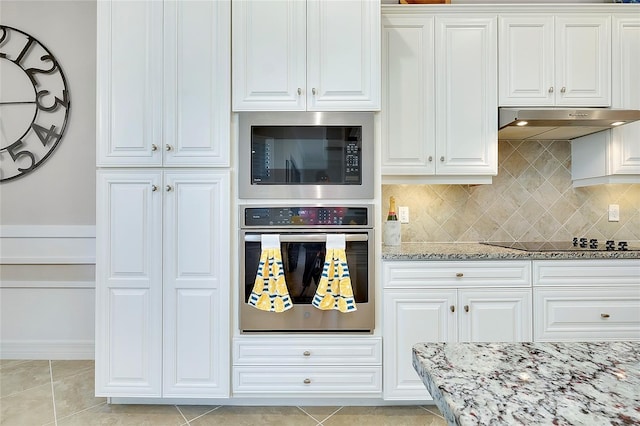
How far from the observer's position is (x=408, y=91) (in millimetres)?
2152

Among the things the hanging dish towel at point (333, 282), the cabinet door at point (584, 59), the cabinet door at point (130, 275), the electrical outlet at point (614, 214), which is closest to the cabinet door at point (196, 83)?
the cabinet door at point (130, 275)

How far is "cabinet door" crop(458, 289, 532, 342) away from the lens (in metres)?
1.88

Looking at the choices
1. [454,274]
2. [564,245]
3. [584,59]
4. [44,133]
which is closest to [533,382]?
[454,274]

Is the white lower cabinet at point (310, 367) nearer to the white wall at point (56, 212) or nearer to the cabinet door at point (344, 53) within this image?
the cabinet door at point (344, 53)

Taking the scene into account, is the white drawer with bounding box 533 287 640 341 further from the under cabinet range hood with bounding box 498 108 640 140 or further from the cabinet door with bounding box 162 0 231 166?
the cabinet door with bounding box 162 0 231 166

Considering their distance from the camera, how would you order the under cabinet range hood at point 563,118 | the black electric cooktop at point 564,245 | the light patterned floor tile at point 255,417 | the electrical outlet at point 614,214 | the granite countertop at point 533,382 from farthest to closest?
the electrical outlet at point 614,214
the black electric cooktop at point 564,245
the under cabinet range hood at point 563,118
the light patterned floor tile at point 255,417
the granite countertop at point 533,382

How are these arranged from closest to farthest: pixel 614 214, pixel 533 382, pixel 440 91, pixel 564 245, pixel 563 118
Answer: pixel 533 382 < pixel 563 118 < pixel 440 91 < pixel 564 245 < pixel 614 214

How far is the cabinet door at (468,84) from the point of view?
2135 millimetres

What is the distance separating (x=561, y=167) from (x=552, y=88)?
2.12 feet

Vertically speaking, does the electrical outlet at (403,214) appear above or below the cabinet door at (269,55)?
below

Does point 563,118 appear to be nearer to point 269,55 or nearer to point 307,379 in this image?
point 269,55

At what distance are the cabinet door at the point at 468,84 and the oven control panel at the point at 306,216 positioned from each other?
2.51ft

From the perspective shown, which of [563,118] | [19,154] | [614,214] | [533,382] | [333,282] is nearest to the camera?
[533,382]

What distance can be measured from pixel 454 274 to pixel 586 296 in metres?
0.76
